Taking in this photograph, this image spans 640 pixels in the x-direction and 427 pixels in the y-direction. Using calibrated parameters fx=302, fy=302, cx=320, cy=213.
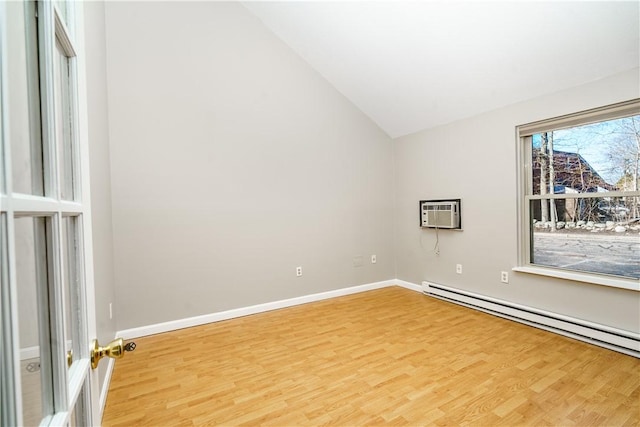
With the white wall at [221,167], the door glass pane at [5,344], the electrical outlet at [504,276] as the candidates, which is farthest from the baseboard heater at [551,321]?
the door glass pane at [5,344]

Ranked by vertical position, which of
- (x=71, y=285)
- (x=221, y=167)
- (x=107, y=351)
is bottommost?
(x=107, y=351)

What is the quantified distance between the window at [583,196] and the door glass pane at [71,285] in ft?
11.4

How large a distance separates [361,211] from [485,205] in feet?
5.09

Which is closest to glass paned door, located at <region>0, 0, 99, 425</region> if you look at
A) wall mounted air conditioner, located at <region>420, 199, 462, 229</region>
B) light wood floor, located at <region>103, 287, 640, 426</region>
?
light wood floor, located at <region>103, 287, 640, 426</region>

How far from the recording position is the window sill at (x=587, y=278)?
7.88ft

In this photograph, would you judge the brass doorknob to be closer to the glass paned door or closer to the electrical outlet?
the glass paned door

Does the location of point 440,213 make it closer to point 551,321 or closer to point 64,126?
point 551,321

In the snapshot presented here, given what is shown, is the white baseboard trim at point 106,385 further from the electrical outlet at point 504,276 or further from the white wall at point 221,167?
the electrical outlet at point 504,276

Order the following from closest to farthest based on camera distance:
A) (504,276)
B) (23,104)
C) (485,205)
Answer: (23,104)
(504,276)
(485,205)

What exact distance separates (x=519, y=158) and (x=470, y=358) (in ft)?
6.78

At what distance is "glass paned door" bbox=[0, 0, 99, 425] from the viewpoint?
13.6 inches

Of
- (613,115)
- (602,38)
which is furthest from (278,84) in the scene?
(613,115)

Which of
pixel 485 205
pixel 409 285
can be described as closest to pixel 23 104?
pixel 485 205

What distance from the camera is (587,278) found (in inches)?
103
